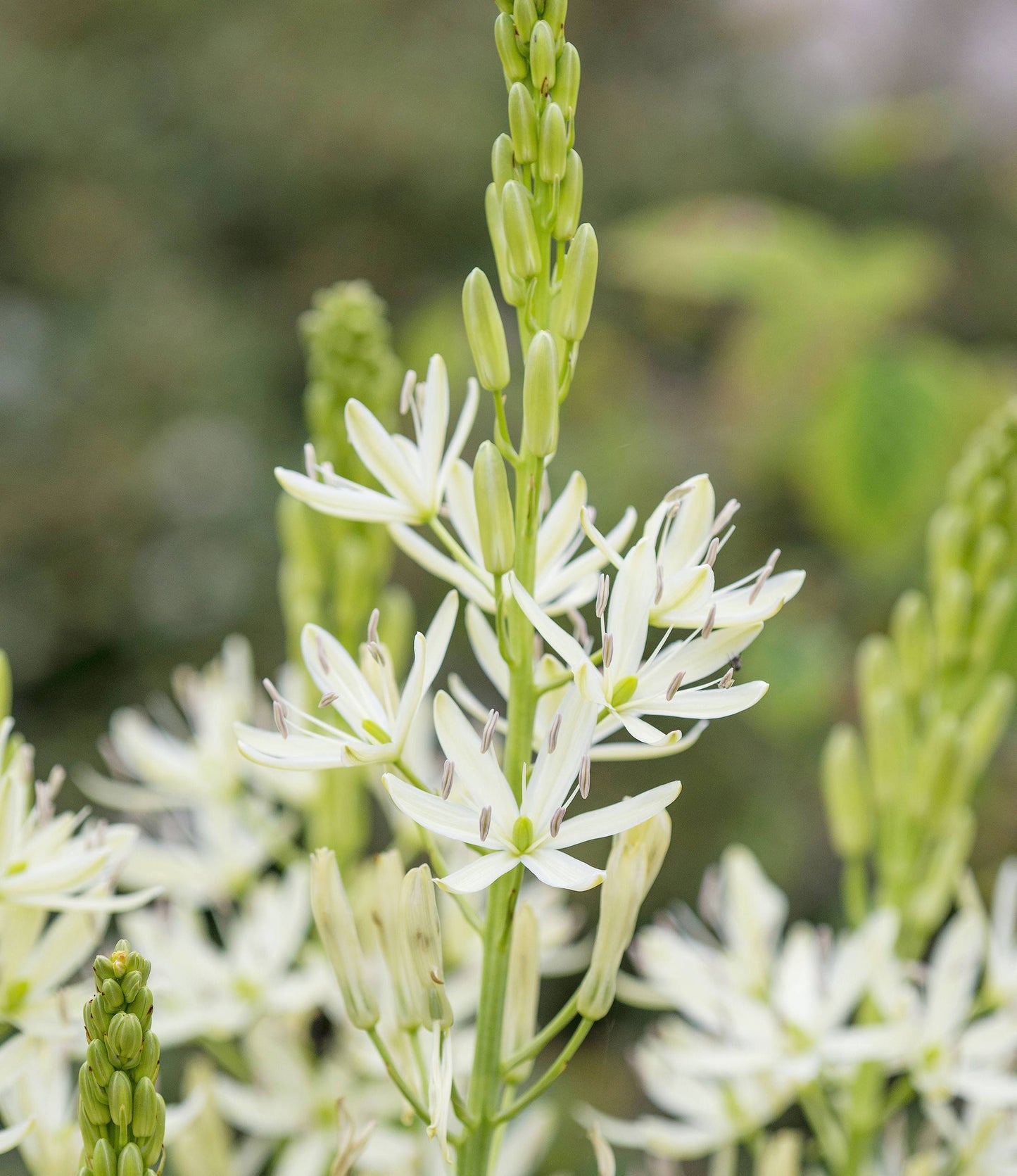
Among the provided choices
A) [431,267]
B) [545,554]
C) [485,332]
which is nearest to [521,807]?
[545,554]

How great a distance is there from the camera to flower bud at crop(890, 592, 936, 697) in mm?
1170

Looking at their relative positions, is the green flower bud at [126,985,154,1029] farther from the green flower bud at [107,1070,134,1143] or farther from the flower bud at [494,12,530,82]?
the flower bud at [494,12,530,82]

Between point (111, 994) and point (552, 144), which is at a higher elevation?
point (552, 144)

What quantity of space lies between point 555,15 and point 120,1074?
647 millimetres

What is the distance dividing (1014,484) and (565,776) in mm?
638

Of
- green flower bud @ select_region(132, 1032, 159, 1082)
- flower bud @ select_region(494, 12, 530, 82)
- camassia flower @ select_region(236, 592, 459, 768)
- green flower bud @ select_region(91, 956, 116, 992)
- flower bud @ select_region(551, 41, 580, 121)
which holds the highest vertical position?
flower bud @ select_region(494, 12, 530, 82)

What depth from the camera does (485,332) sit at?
79cm

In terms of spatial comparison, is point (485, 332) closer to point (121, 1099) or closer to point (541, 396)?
point (541, 396)

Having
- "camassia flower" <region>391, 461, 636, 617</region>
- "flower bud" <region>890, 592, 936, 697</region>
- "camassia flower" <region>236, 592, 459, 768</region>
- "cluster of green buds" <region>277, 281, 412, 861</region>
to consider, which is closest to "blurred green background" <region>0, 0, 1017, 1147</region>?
"flower bud" <region>890, 592, 936, 697</region>

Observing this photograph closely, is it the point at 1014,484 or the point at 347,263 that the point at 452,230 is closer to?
the point at 347,263

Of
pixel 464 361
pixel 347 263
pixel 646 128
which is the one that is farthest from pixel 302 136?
pixel 464 361

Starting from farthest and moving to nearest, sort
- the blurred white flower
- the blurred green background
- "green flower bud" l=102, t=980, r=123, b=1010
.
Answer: the blurred green background < the blurred white flower < "green flower bud" l=102, t=980, r=123, b=1010

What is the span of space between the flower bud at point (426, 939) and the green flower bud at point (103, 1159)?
20cm

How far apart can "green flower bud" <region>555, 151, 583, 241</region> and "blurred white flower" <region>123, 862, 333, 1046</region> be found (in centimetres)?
66
